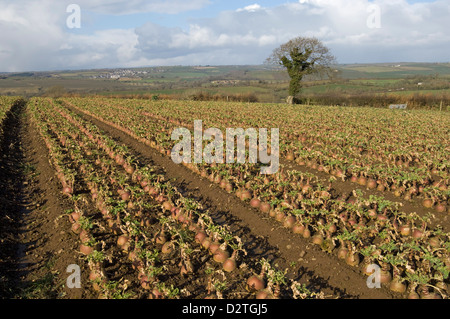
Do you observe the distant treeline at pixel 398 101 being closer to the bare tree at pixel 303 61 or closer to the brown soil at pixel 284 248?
the bare tree at pixel 303 61

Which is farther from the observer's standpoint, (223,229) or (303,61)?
(303,61)

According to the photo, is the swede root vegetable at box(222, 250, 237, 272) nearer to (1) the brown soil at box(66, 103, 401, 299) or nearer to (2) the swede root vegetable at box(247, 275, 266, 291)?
(2) the swede root vegetable at box(247, 275, 266, 291)

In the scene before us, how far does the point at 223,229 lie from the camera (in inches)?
251

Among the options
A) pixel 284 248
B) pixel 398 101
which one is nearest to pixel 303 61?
pixel 398 101

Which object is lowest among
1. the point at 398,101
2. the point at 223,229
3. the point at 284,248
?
the point at 284,248

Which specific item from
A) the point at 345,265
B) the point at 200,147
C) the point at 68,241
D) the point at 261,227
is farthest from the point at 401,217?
the point at 200,147

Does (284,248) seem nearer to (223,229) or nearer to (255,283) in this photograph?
(223,229)

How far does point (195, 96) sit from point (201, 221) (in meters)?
43.0

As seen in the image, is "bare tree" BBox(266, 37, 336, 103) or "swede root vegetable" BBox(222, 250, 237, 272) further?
"bare tree" BBox(266, 37, 336, 103)

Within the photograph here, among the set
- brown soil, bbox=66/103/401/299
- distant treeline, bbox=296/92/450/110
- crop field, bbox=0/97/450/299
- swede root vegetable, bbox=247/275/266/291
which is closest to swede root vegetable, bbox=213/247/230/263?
crop field, bbox=0/97/450/299

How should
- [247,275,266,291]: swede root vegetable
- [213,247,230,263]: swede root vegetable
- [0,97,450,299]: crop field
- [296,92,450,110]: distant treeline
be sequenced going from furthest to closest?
[296,92,450,110]: distant treeline < [213,247,230,263]: swede root vegetable < [0,97,450,299]: crop field < [247,275,266,291]: swede root vegetable

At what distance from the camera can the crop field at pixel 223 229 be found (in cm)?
533

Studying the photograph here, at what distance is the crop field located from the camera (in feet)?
17.5
